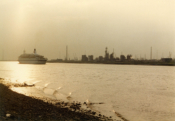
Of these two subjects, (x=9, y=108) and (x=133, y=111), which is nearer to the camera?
(x=9, y=108)

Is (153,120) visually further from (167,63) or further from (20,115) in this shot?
(167,63)

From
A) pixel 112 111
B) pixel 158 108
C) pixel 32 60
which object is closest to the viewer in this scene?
pixel 112 111

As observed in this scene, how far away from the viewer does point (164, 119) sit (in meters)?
15.9

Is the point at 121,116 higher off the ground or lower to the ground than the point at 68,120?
lower

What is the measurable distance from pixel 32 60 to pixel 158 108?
167320 mm

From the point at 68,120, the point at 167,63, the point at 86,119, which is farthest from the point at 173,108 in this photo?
the point at 167,63

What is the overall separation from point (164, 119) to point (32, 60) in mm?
170677

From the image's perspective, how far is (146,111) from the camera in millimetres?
18281

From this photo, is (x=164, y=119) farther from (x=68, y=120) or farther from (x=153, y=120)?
(x=68, y=120)

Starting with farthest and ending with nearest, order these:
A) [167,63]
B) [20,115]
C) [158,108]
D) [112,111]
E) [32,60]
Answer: [167,63]
[32,60]
[158,108]
[112,111]
[20,115]

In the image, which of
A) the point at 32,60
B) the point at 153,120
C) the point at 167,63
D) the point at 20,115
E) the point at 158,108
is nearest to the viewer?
the point at 20,115

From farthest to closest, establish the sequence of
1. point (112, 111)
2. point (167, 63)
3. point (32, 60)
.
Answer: point (167, 63) < point (32, 60) < point (112, 111)

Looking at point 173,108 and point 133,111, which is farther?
point 173,108

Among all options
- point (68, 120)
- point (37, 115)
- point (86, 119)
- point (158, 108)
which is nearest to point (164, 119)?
point (158, 108)
